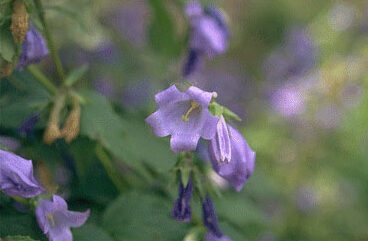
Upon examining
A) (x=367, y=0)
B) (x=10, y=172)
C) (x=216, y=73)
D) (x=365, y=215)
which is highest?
(x=367, y=0)

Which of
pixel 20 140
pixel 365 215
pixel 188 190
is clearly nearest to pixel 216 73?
pixel 365 215

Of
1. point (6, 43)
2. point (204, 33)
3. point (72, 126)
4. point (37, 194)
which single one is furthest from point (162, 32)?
point (37, 194)

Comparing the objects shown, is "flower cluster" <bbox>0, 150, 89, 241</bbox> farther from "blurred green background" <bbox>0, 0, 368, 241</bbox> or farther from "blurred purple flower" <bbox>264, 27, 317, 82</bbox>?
"blurred purple flower" <bbox>264, 27, 317, 82</bbox>

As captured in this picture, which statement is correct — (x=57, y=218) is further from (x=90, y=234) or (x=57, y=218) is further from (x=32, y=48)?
(x=32, y=48)

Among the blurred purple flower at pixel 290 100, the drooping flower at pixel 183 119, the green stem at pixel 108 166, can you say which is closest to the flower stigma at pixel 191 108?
the drooping flower at pixel 183 119

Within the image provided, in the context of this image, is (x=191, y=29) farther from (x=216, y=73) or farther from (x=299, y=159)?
(x=216, y=73)

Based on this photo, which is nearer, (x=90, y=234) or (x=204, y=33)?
(x=90, y=234)

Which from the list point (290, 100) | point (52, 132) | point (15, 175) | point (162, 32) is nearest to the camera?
point (15, 175)
